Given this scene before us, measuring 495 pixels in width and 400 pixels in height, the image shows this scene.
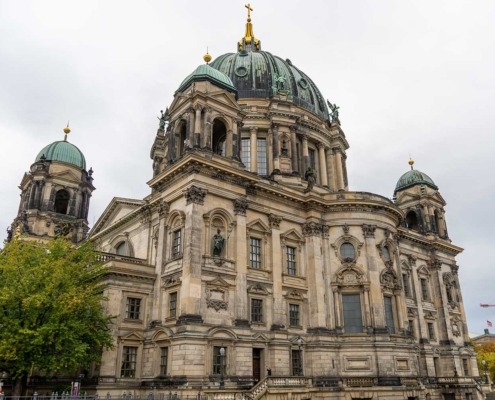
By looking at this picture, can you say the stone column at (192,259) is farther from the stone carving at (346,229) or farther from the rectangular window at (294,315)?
the stone carving at (346,229)

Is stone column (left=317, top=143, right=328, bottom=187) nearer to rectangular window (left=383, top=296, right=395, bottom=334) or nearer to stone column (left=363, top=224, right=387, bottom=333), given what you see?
stone column (left=363, top=224, right=387, bottom=333)

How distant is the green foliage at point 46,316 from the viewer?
25.0 m

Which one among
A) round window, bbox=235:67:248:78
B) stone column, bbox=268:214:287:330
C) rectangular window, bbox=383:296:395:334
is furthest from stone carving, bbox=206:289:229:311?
round window, bbox=235:67:248:78

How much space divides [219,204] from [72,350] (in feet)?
42.4

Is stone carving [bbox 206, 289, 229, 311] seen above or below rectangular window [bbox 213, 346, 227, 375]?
above

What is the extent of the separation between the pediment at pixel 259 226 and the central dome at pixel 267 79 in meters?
18.9

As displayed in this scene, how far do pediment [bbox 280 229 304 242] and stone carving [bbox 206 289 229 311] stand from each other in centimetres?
801

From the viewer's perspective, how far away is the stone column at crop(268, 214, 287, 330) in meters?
32.6

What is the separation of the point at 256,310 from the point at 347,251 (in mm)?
10215

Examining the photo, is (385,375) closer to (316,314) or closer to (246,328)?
(316,314)

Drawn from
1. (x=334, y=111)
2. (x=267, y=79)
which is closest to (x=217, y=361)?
(x=267, y=79)

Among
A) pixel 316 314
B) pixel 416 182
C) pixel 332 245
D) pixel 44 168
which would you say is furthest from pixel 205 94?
pixel 416 182

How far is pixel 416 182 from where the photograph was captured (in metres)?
56.2

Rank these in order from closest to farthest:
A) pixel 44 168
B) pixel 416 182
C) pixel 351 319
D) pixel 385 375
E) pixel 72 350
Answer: pixel 72 350 < pixel 385 375 < pixel 351 319 < pixel 44 168 < pixel 416 182
